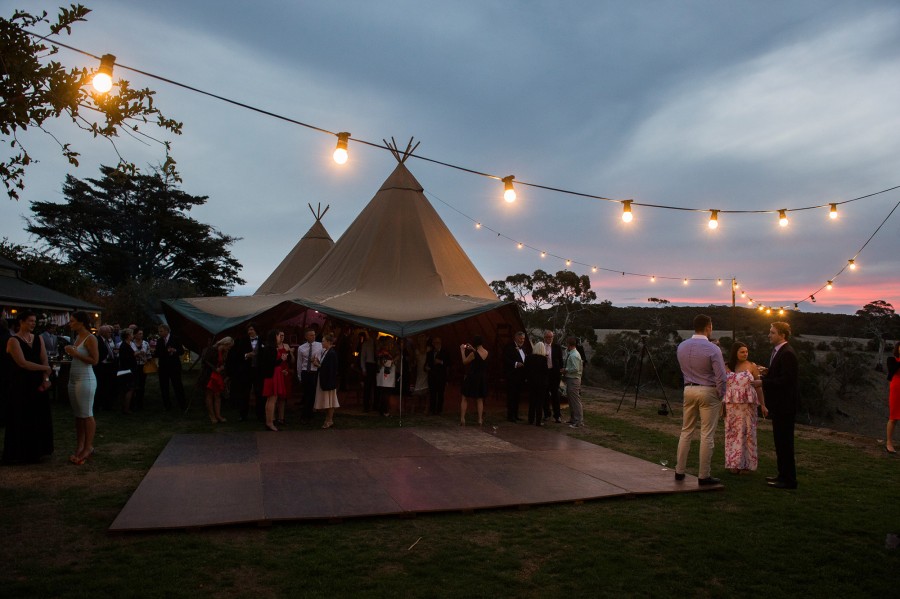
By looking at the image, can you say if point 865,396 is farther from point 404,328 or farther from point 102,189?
point 102,189

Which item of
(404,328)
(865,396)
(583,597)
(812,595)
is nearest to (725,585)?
(812,595)

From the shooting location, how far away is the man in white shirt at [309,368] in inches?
344

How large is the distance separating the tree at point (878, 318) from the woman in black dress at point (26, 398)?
1192 inches

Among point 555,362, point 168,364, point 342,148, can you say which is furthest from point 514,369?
point 168,364

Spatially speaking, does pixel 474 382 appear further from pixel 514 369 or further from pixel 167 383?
pixel 167 383

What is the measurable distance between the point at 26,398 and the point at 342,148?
4.37 m

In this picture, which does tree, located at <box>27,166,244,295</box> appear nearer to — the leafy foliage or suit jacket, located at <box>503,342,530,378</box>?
the leafy foliage

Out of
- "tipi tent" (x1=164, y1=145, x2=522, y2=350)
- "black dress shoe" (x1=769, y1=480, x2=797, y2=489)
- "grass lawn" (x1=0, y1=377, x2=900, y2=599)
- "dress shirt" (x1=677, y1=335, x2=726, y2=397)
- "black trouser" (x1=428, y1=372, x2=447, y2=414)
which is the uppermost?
"tipi tent" (x1=164, y1=145, x2=522, y2=350)

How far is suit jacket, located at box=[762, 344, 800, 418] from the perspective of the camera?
571cm

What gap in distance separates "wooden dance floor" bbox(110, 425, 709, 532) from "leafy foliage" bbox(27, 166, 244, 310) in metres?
24.6

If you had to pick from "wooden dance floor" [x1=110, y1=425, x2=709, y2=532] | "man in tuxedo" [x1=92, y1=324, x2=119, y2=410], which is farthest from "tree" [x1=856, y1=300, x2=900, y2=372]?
"man in tuxedo" [x1=92, y1=324, x2=119, y2=410]

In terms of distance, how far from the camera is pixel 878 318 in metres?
27.0

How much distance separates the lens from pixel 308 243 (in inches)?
750

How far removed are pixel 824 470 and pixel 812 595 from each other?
13.1 feet
